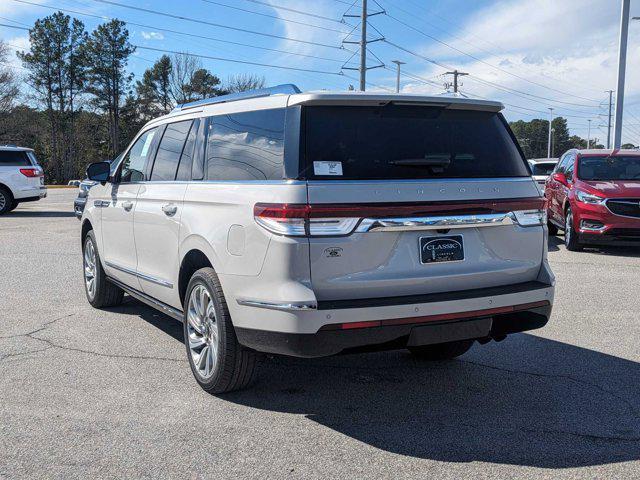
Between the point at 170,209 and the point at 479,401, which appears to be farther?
the point at 170,209

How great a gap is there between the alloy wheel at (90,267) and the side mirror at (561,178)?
8720 mm

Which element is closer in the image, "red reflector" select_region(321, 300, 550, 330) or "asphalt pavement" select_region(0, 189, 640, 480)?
"asphalt pavement" select_region(0, 189, 640, 480)

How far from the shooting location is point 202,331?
15.0 feet

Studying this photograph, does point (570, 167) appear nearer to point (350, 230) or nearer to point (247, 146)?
point (247, 146)

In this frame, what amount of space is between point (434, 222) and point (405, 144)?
0.53 meters

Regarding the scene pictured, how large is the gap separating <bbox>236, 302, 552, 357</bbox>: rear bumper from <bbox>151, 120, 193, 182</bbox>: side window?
178 cm

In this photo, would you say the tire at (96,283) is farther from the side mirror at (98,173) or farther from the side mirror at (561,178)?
the side mirror at (561,178)

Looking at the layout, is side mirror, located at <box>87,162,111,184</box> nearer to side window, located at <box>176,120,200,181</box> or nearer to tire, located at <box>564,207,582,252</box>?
side window, located at <box>176,120,200,181</box>

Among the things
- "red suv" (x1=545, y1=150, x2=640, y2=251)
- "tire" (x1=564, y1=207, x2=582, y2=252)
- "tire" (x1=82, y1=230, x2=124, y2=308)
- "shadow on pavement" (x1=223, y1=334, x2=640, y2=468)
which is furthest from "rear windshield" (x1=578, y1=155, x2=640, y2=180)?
"tire" (x1=82, y1=230, x2=124, y2=308)

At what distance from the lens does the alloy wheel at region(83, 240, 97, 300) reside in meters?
7.14

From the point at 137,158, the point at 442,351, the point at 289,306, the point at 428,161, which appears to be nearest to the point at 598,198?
the point at 442,351

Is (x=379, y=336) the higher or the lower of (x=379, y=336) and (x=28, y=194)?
the lower

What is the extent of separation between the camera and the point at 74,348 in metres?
5.63

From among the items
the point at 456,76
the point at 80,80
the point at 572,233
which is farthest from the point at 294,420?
the point at 456,76
